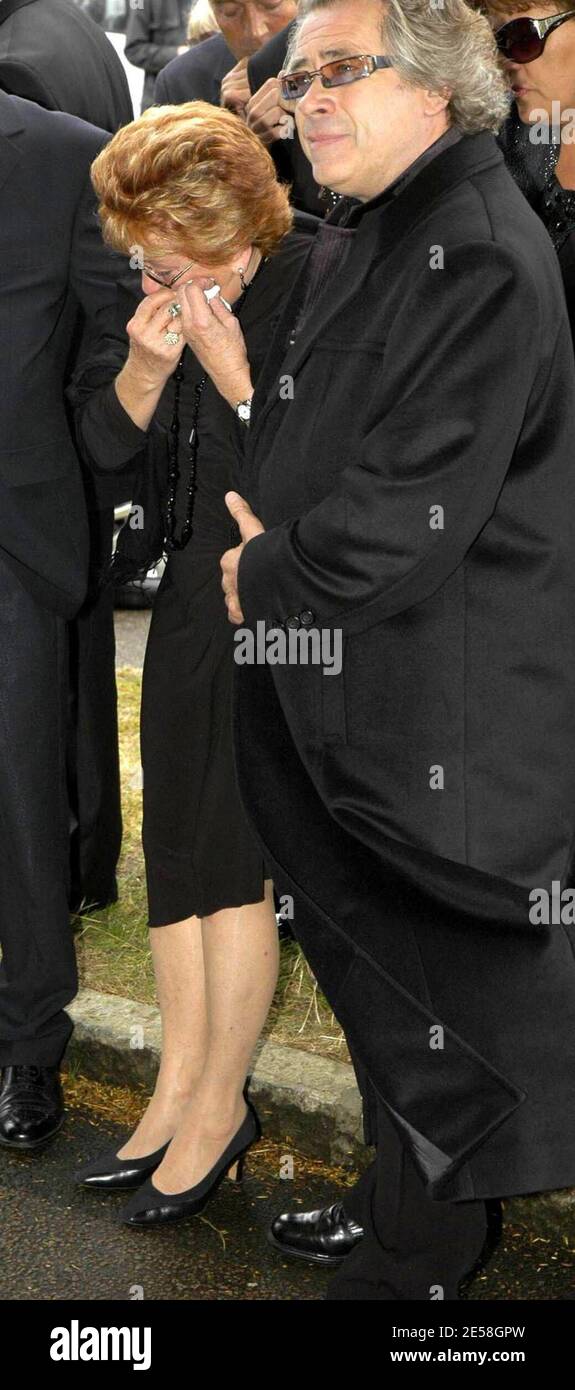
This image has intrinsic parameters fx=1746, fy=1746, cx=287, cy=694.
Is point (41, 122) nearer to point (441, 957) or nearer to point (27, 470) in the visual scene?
point (27, 470)

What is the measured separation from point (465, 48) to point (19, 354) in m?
1.25

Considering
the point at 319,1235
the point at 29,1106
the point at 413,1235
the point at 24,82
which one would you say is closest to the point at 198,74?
the point at 24,82

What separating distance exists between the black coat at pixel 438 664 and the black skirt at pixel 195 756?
0.51 meters

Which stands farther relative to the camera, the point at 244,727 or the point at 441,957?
the point at 244,727

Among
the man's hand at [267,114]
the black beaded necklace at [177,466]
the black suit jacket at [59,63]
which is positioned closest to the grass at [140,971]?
the black suit jacket at [59,63]

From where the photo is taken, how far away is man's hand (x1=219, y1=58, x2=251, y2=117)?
3809mm

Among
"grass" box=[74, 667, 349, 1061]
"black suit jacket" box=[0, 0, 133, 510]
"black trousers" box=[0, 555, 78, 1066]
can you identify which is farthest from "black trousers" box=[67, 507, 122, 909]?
"black suit jacket" box=[0, 0, 133, 510]

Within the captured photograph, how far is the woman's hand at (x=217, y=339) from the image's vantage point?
109 inches

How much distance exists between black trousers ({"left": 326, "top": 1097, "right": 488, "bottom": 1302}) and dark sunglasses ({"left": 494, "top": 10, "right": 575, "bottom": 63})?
1.72 metres

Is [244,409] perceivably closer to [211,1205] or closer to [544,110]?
[544,110]

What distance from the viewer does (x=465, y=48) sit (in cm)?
242

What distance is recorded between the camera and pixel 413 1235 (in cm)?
271

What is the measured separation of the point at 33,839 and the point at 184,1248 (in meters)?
0.93
